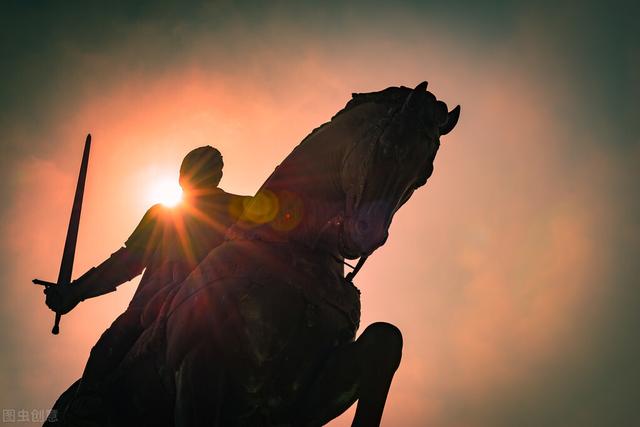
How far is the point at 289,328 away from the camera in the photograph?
262cm

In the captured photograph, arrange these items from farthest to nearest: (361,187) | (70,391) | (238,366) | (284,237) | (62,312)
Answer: (62,312) → (70,391) → (284,237) → (361,187) → (238,366)

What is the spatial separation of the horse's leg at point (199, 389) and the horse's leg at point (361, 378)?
523 millimetres

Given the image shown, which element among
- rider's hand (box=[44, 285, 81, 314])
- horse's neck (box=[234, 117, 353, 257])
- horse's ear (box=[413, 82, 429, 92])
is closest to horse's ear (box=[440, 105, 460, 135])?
horse's ear (box=[413, 82, 429, 92])

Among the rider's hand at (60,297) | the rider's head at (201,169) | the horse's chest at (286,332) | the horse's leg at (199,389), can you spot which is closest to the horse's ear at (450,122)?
the horse's chest at (286,332)

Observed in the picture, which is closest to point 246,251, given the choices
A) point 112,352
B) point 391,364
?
point 391,364

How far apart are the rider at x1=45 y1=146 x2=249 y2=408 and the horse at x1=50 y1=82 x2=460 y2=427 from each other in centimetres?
63

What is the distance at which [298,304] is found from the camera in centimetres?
267

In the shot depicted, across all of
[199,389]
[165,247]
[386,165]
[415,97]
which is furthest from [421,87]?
[165,247]

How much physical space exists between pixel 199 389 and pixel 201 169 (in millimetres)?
2613

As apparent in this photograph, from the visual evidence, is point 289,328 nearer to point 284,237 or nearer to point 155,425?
point 284,237

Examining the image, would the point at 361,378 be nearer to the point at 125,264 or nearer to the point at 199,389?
the point at 199,389

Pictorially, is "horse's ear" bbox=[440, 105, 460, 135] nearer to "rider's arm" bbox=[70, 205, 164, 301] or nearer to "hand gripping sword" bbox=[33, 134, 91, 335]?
"rider's arm" bbox=[70, 205, 164, 301]

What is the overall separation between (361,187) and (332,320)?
2.43ft

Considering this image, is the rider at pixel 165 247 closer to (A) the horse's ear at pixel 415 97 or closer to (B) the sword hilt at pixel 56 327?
(B) the sword hilt at pixel 56 327
